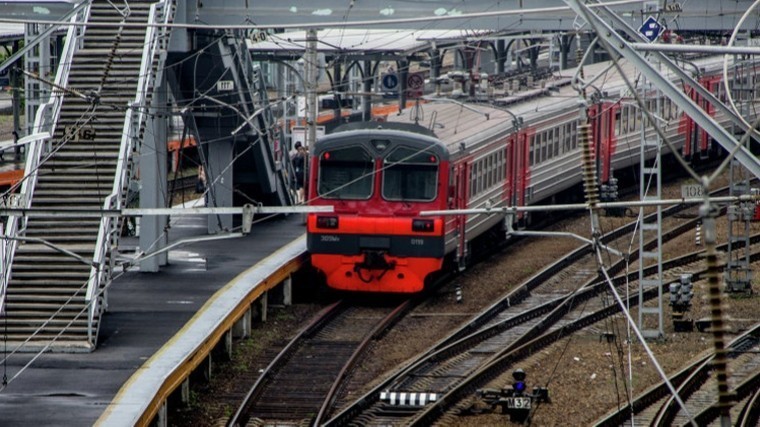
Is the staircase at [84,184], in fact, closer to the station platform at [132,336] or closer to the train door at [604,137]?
the station platform at [132,336]

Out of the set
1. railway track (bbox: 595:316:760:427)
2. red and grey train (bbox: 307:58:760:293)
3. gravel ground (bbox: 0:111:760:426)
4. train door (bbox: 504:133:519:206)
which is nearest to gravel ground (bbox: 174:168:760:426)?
gravel ground (bbox: 0:111:760:426)

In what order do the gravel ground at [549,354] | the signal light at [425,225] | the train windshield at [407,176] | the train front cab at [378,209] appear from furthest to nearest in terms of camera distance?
the train windshield at [407,176] < the train front cab at [378,209] < the signal light at [425,225] < the gravel ground at [549,354]

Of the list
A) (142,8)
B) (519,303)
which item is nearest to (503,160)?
(519,303)

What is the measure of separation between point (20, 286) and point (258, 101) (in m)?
7.16

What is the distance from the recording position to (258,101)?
22688 millimetres

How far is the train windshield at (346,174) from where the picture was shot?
776 inches

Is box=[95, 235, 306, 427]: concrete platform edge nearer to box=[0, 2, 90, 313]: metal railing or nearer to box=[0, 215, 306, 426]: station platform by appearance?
box=[0, 215, 306, 426]: station platform

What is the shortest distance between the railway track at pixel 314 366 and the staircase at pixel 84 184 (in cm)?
203

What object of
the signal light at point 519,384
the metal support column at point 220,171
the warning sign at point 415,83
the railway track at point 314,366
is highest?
the warning sign at point 415,83

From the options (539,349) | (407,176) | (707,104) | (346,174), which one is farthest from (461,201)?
(707,104)

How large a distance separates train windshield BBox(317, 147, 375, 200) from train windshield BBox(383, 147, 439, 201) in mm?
248

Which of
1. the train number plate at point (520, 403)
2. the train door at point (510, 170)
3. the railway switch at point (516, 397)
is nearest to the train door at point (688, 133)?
the train door at point (510, 170)

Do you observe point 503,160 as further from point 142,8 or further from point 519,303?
point 142,8

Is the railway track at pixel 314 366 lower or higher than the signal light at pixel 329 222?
lower
